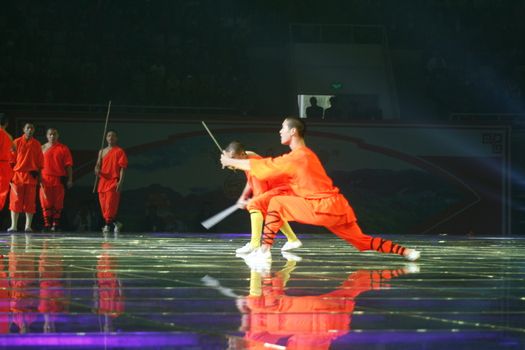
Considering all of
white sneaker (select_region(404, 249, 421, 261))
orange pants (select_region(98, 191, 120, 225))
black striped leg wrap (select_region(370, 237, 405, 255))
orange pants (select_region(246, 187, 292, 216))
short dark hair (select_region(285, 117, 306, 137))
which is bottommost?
white sneaker (select_region(404, 249, 421, 261))

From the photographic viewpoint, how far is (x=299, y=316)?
14.2 ft

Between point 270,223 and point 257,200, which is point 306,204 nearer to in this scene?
point 270,223

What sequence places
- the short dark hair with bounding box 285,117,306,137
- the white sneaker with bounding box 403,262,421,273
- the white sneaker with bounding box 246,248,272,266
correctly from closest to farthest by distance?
the white sneaker with bounding box 403,262,421,273 → the white sneaker with bounding box 246,248,272,266 → the short dark hair with bounding box 285,117,306,137

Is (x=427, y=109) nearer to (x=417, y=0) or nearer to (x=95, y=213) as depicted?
(x=417, y=0)

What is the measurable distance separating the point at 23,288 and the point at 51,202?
37.9 feet

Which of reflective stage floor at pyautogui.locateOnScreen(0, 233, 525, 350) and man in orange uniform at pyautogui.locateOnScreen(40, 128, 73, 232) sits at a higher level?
man in orange uniform at pyautogui.locateOnScreen(40, 128, 73, 232)

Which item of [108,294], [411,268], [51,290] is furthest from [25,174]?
[108,294]

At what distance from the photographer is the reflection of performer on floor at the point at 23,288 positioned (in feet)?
13.5

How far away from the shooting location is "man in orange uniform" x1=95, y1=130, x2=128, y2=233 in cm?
1669

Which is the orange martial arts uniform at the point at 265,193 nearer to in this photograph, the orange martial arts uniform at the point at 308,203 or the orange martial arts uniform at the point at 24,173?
the orange martial arts uniform at the point at 308,203

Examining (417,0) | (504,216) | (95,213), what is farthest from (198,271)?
(417,0)

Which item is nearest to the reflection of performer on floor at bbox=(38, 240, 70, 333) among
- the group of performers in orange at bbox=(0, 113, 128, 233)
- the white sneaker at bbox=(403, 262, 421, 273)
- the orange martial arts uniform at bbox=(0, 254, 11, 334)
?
the orange martial arts uniform at bbox=(0, 254, 11, 334)

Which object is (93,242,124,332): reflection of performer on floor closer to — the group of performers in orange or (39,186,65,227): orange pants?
the group of performers in orange

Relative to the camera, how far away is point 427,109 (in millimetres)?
22844
